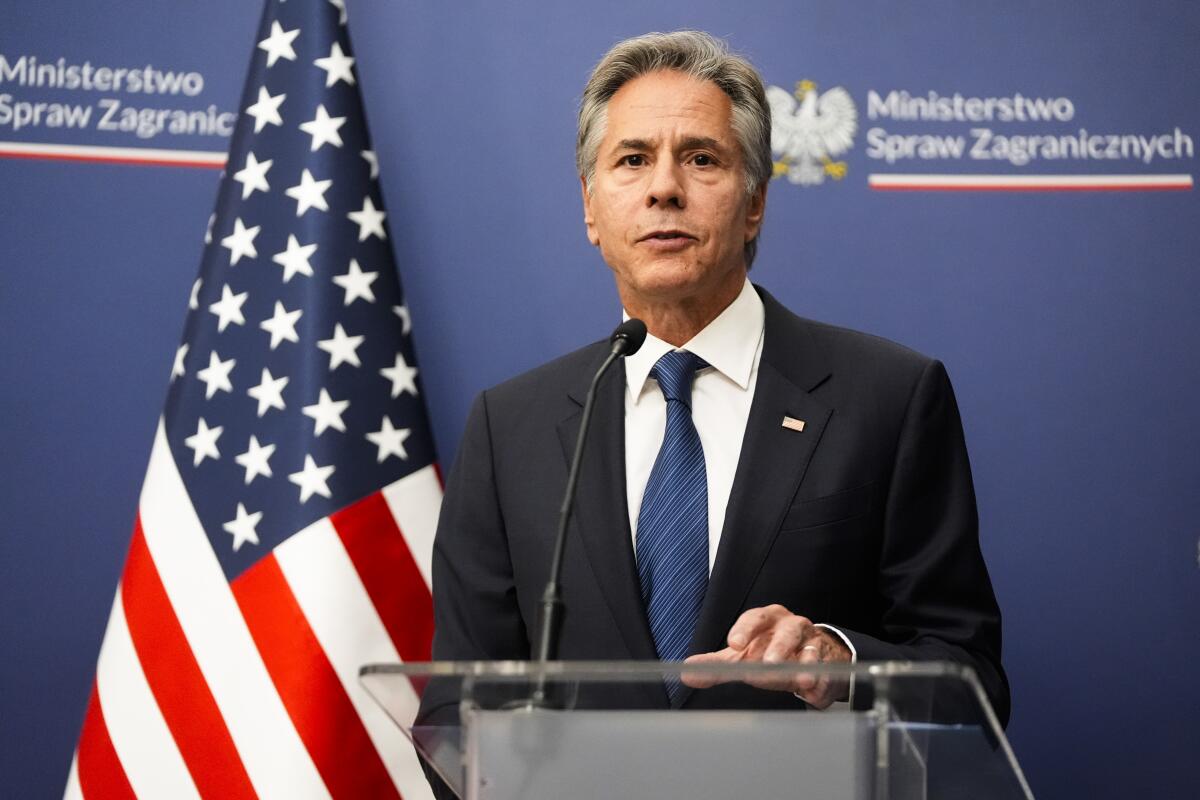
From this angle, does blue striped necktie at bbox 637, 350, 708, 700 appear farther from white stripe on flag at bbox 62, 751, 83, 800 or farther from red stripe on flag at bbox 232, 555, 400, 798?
white stripe on flag at bbox 62, 751, 83, 800

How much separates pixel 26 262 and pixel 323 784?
49.2 inches

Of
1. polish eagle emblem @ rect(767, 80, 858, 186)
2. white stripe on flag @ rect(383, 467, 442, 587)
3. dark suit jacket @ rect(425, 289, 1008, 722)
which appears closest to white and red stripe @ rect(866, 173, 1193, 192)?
polish eagle emblem @ rect(767, 80, 858, 186)

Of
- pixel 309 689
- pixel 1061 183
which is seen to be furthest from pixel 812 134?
pixel 309 689

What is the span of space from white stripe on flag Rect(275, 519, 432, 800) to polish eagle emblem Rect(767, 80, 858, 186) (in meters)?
1.25

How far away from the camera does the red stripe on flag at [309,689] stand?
2.55 m

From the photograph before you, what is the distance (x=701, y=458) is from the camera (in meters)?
2.13

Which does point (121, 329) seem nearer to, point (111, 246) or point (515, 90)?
point (111, 246)

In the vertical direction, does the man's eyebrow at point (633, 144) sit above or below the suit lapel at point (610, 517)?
above

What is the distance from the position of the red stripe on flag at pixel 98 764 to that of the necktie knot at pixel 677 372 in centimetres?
123

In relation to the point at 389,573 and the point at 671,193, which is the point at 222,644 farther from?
the point at 671,193

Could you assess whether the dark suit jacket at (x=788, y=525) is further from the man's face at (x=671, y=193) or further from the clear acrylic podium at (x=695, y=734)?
the clear acrylic podium at (x=695, y=734)

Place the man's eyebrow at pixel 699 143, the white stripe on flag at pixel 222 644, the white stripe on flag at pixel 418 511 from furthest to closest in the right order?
the white stripe on flag at pixel 418 511
the white stripe on flag at pixel 222 644
the man's eyebrow at pixel 699 143

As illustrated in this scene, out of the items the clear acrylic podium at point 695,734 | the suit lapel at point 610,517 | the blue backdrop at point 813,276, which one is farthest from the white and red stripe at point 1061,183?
the clear acrylic podium at point 695,734

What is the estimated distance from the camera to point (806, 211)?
306 cm
